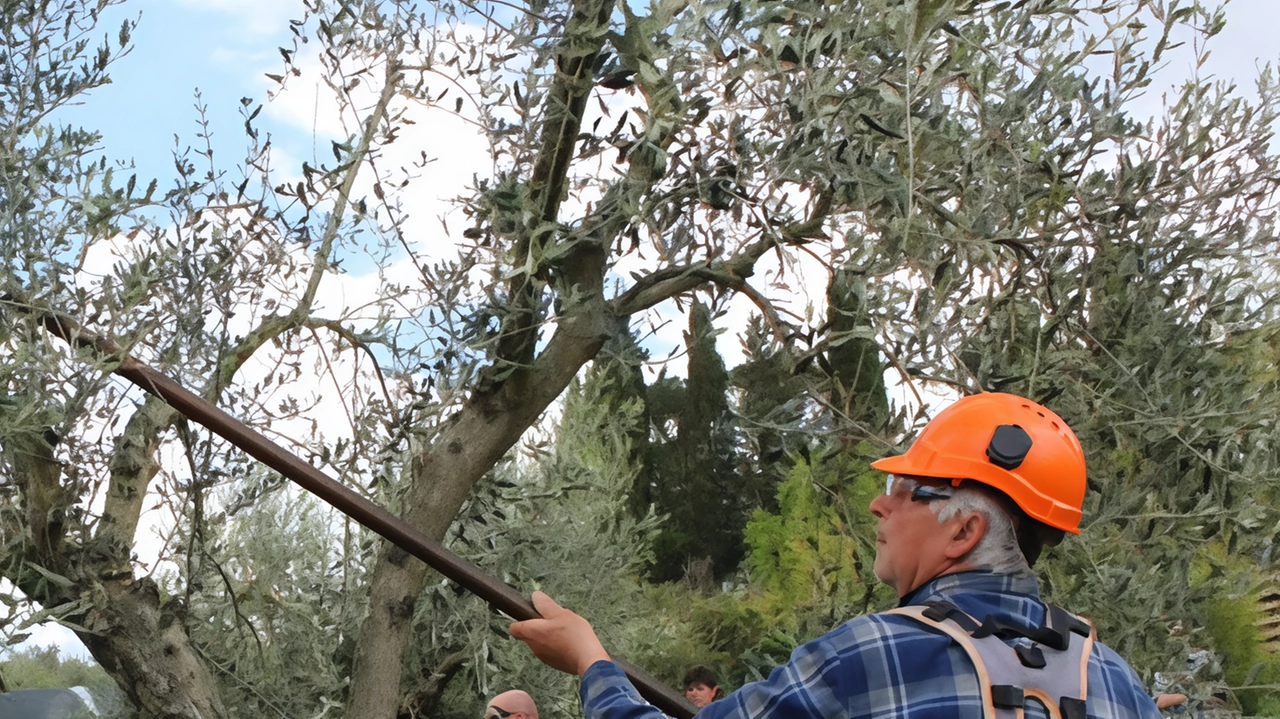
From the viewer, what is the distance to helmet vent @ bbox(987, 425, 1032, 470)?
1.91 m

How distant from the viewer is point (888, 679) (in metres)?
1.69

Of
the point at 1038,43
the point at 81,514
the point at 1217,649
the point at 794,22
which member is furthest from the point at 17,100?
the point at 1217,649

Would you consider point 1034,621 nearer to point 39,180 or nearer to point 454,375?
point 454,375

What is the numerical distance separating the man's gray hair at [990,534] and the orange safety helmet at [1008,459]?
0.09 ft

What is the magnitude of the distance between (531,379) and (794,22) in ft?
4.46

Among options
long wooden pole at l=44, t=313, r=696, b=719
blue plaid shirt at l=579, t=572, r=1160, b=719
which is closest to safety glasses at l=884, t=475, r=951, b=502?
blue plaid shirt at l=579, t=572, r=1160, b=719

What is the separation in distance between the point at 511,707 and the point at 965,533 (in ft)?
9.70

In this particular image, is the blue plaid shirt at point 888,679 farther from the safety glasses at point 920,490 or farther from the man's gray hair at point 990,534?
the safety glasses at point 920,490

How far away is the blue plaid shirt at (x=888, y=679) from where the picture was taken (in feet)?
5.52

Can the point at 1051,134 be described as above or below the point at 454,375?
above

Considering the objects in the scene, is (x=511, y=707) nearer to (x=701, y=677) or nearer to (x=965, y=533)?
(x=701, y=677)

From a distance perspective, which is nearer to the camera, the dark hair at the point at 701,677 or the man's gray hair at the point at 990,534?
the man's gray hair at the point at 990,534

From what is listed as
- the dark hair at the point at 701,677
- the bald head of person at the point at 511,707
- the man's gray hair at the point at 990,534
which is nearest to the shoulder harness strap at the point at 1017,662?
the man's gray hair at the point at 990,534

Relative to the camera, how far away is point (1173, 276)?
16.8 feet
